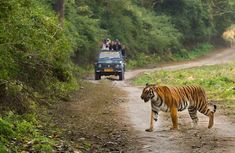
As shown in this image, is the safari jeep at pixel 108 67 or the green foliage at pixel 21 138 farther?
the safari jeep at pixel 108 67

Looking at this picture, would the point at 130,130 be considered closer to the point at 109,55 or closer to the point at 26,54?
the point at 26,54

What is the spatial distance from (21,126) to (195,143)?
3.56 meters

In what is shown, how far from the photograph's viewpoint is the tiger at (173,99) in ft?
41.8

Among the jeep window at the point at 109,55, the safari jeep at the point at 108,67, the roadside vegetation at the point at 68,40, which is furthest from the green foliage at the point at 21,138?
the jeep window at the point at 109,55

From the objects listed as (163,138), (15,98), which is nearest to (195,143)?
(163,138)

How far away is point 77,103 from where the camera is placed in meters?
19.1

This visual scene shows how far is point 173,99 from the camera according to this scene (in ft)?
42.1

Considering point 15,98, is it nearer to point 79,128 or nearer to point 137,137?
point 79,128

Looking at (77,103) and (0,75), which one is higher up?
(0,75)

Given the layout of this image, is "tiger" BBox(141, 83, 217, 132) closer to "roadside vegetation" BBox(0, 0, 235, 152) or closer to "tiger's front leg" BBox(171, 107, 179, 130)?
"tiger's front leg" BBox(171, 107, 179, 130)

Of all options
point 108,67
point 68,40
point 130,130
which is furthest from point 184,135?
point 108,67

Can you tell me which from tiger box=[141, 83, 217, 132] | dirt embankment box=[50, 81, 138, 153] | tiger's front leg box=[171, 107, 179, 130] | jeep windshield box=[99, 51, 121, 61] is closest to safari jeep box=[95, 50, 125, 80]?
jeep windshield box=[99, 51, 121, 61]

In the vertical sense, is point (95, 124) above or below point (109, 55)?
below

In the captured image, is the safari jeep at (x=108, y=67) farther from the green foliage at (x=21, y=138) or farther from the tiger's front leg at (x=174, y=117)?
the green foliage at (x=21, y=138)
